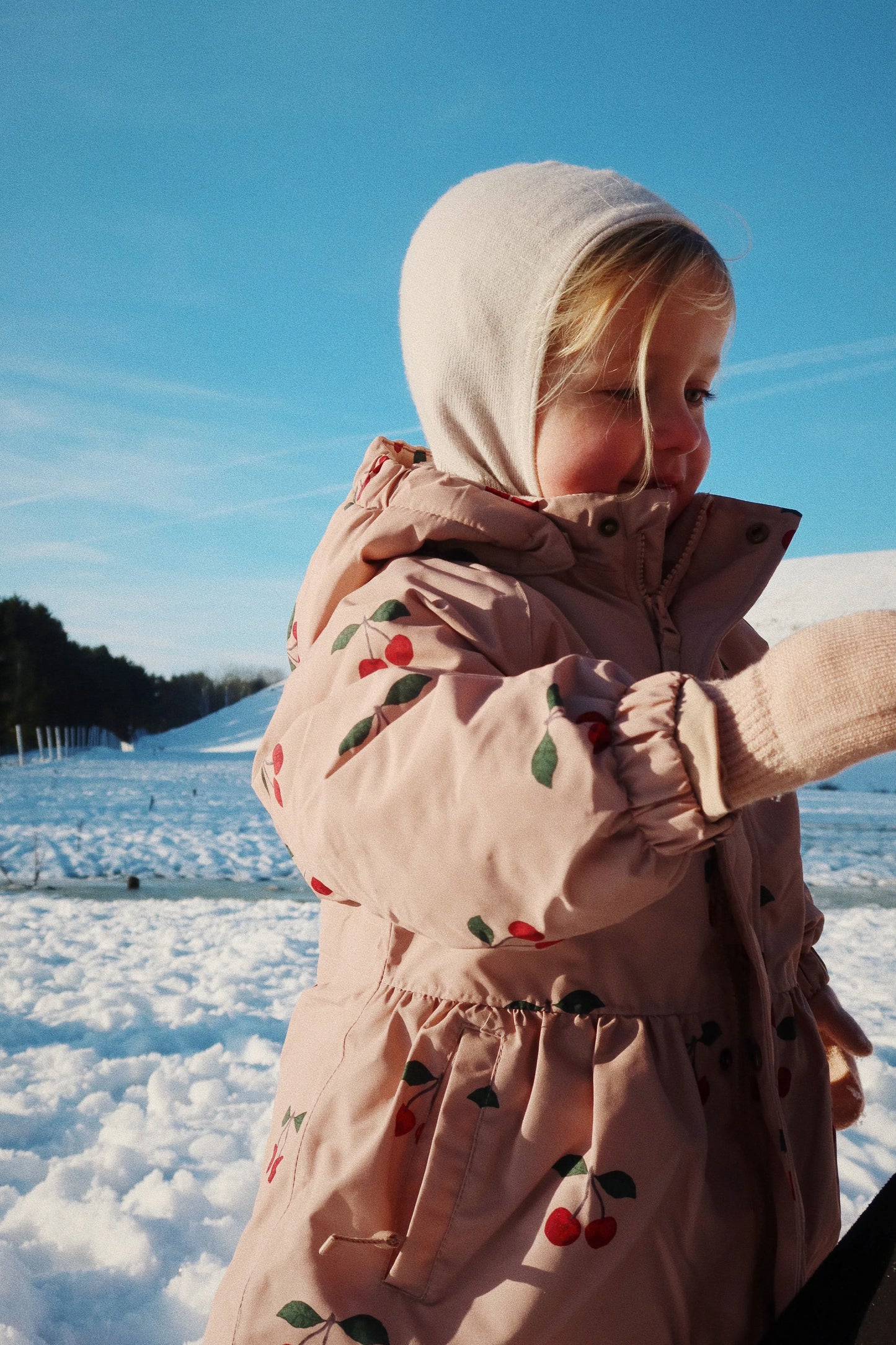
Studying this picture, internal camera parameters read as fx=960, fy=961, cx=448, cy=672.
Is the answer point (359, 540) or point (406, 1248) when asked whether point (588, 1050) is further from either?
point (359, 540)

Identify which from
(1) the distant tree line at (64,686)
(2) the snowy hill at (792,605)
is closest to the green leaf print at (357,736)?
(2) the snowy hill at (792,605)

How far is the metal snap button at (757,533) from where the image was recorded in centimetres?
140

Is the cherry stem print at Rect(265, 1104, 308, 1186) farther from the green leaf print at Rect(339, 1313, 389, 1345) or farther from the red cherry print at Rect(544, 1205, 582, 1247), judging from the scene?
the red cherry print at Rect(544, 1205, 582, 1247)

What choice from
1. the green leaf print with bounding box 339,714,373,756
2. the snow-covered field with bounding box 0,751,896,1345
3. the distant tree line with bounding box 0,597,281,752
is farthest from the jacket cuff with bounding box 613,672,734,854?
the distant tree line with bounding box 0,597,281,752

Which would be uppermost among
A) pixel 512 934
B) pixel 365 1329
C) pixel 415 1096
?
pixel 512 934

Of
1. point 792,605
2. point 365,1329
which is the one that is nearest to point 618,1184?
point 365,1329

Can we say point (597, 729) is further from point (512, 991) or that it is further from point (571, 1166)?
point (571, 1166)

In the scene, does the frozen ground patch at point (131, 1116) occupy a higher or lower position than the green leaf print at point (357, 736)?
lower

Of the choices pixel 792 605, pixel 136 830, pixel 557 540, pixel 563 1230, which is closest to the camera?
pixel 563 1230

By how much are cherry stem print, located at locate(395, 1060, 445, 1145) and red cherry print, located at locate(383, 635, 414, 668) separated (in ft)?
1.42

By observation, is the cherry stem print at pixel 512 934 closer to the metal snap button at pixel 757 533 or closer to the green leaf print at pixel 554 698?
the green leaf print at pixel 554 698

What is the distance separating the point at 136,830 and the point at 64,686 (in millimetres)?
34675

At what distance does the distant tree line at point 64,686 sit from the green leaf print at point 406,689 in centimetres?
3756

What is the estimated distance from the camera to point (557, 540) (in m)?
1.26
